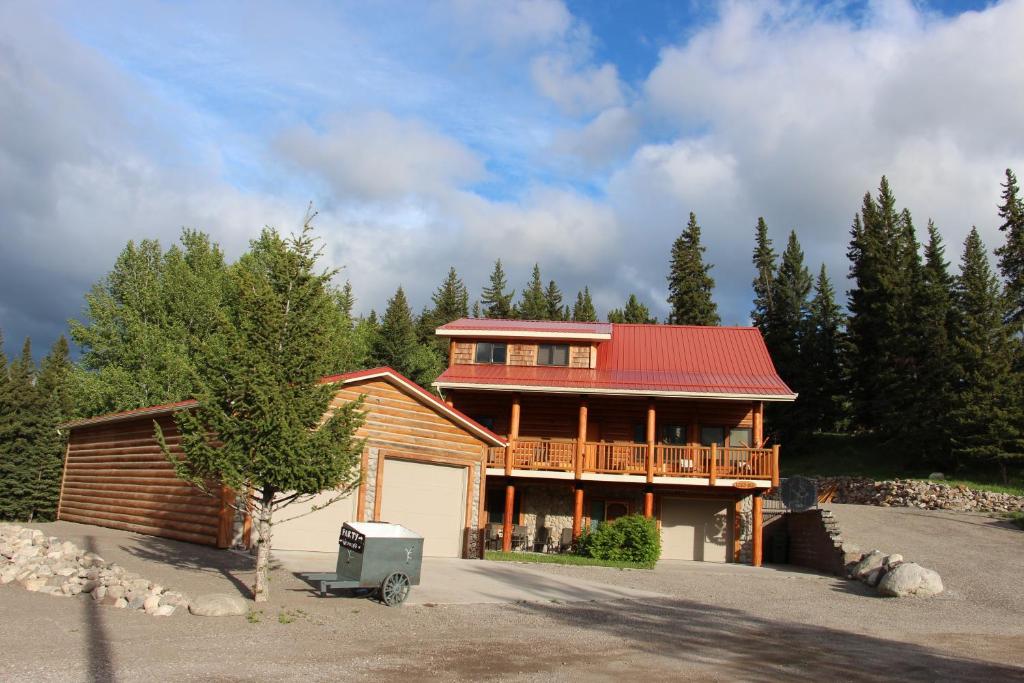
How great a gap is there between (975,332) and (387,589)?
1189 inches

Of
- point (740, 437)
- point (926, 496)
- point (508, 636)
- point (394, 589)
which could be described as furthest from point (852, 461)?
point (508, 636)

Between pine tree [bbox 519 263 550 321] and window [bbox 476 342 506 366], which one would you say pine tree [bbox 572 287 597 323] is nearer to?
pine tree [bbox 519 263 550 321]

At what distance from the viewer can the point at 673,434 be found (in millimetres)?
24844

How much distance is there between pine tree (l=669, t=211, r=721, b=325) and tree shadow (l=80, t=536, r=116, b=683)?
147 ft

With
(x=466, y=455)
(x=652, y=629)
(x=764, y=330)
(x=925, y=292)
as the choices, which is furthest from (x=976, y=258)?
(x=652, y=629)

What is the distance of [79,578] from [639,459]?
51.2ft

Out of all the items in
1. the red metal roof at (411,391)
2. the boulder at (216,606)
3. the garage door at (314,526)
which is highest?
the red metal roof at (411,391)

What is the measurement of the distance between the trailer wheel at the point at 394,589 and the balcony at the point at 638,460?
434 inches

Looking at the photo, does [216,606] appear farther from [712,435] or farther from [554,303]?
[554,303]

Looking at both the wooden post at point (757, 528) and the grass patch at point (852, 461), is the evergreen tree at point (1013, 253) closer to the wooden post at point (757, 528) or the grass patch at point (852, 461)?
the grass patch at point (852, 461)

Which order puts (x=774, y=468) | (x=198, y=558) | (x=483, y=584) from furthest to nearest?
(x=774, y=468)
(x=483, y=584)
(x=198, y=558)

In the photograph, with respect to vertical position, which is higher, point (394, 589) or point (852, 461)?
point (852, 461)

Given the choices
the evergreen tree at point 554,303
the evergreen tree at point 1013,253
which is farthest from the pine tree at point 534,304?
the evergreen tree at point 1013,253

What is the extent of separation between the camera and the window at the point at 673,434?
24797 mm
